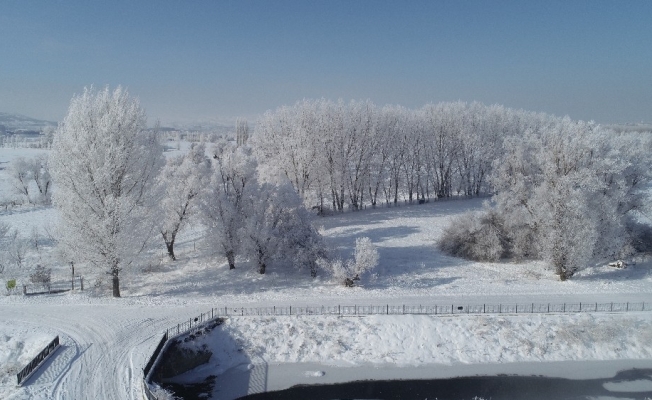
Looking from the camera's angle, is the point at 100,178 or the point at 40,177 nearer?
the point at 100,178

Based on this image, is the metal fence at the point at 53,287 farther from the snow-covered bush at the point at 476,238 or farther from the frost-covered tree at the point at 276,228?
the snow-covered bush at the point at 476,238

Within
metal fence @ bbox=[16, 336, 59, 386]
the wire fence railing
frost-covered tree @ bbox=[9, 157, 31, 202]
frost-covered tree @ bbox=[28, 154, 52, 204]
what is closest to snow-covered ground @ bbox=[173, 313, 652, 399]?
the wire fence railing

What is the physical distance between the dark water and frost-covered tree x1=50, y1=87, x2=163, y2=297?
43.1 feet

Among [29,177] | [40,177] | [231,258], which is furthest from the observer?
[40,177]

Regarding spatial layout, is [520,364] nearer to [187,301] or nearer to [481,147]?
[187,301]

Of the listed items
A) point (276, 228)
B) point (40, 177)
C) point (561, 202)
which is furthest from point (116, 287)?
point (40, 177)

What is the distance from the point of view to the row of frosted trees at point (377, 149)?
5588 centimetres

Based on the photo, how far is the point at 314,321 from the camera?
964 inches

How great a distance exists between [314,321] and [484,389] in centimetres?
911

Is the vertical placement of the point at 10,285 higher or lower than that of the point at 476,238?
lower

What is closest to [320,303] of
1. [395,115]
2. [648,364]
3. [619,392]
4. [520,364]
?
[520,364]

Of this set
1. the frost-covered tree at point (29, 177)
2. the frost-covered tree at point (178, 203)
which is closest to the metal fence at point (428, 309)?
the frost-covered tree at point (178, 203)

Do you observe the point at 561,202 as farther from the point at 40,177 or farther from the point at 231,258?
the point at 40,177

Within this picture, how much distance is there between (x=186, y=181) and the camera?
36.8 metres
